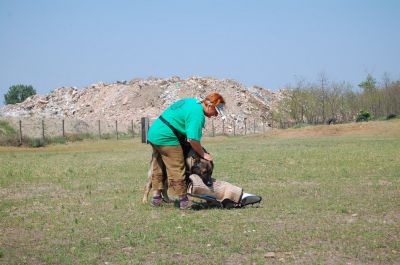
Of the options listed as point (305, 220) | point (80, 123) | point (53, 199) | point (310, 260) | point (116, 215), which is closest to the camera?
point (310, 260)

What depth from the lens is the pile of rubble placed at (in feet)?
244

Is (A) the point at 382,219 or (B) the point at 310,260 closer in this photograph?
(B) the point at 310,260

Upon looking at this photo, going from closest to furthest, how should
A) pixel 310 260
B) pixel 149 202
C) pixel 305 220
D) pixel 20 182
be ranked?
pixel 310 260 → pixel 305 220 → pixel 149 202 → pixel 20 182

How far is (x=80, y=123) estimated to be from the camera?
180 feet

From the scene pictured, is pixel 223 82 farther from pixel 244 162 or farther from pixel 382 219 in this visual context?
pixel 382 219

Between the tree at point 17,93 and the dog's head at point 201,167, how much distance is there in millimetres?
100419

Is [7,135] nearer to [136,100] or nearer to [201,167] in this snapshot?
[136,100]

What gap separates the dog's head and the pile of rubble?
197 ft

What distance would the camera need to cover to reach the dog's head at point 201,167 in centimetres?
957

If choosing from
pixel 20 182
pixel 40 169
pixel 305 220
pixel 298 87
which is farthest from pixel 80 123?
pixel 305 220

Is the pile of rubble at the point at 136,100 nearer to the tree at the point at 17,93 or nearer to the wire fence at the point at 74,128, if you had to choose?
the wire fence at the point at 74,128

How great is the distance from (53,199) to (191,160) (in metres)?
3.07

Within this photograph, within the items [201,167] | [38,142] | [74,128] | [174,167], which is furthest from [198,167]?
[74,128]

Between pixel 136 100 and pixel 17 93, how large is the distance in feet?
123
